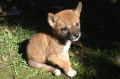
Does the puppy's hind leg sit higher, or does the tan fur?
the tan fur

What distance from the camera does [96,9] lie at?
26.6ft

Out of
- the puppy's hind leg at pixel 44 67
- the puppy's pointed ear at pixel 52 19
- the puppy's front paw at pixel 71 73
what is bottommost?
the puppy's front paw at pixel 71 73

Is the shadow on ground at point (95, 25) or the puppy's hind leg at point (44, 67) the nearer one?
the puppy's hind leg at point (44, 67)

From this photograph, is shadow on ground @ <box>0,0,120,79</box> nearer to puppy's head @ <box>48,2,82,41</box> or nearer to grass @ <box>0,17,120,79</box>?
grass @ <box>0,17,120,79</box>

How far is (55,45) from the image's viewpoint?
596cm

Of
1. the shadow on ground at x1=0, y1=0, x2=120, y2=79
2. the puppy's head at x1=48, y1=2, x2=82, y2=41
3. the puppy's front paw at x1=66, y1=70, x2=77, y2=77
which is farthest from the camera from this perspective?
the shadow on ground at x1=0, y1=0, x2=120, y2=79

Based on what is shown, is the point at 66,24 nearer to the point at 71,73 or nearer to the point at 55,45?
the point at 55,45

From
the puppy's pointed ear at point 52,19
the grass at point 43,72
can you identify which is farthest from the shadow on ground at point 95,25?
the puppy's pointed ear at point 52,19

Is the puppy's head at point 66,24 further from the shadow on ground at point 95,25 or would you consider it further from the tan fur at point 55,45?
the shadow on ground at point 95,25

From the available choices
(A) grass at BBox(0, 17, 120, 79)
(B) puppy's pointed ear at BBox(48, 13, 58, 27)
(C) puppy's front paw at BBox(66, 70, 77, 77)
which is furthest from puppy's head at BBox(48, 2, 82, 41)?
(A) grass at BBox(0, 17, 120, 79)

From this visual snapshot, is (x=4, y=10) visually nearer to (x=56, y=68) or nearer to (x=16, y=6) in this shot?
(x=16, y=6)

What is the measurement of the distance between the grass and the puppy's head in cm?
75

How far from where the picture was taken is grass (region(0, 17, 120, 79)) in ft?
20.3

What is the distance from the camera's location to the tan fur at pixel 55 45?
5.78 m
